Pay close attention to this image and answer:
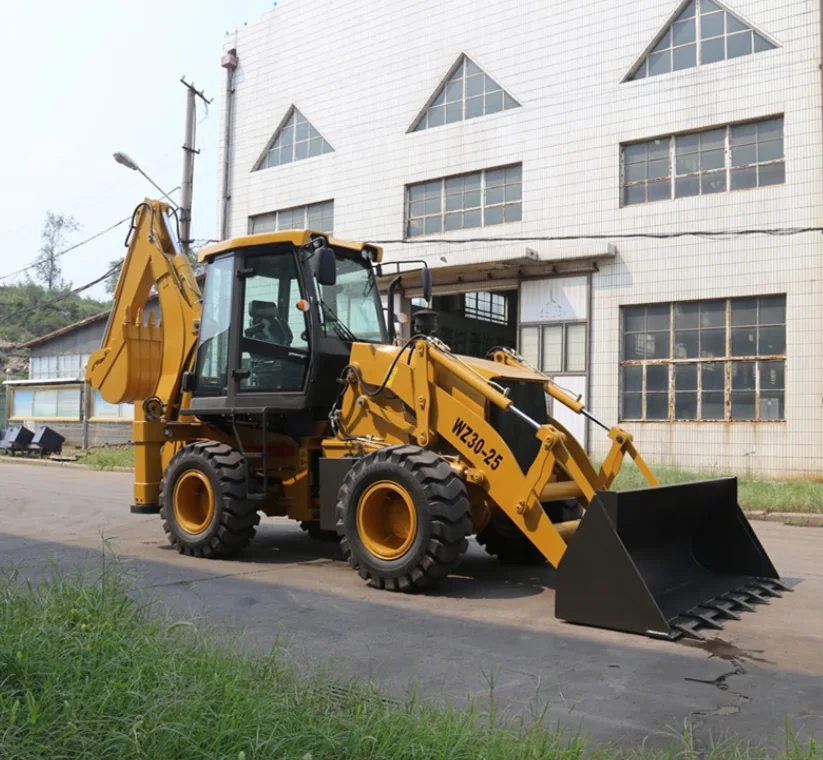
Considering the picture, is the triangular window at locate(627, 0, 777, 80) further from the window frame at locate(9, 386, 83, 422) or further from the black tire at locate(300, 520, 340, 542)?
the window frame at locate(9, 386, 83, 422)

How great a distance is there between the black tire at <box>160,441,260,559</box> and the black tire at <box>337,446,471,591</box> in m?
1.47

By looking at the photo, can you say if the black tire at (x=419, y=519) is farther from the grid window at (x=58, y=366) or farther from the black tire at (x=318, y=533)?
the grid window at (x=58, y=366)

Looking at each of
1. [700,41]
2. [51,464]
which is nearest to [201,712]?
[700,41]

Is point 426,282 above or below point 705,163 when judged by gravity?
below

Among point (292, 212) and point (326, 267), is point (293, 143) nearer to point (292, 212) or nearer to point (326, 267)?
point (292, 212)

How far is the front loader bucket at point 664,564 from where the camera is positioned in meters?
5.47

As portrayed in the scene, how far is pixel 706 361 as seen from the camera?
1823 cm

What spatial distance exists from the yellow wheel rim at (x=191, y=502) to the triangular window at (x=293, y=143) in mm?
17484

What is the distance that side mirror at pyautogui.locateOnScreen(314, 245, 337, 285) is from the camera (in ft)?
24.5

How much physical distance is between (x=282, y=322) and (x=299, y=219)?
17.4 metres

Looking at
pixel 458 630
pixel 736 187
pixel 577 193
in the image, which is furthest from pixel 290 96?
pixel 458 630

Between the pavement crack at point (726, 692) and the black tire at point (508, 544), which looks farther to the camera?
the black tire at point (508, 544)

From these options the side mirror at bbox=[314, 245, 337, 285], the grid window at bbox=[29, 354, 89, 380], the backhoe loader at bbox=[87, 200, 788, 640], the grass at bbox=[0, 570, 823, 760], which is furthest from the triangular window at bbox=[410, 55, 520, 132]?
the grass at bbox=[0, 570, 823, 760]

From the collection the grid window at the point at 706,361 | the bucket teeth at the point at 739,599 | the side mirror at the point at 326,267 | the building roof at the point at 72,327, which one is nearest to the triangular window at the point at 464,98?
the grid window at the point at 706,361
